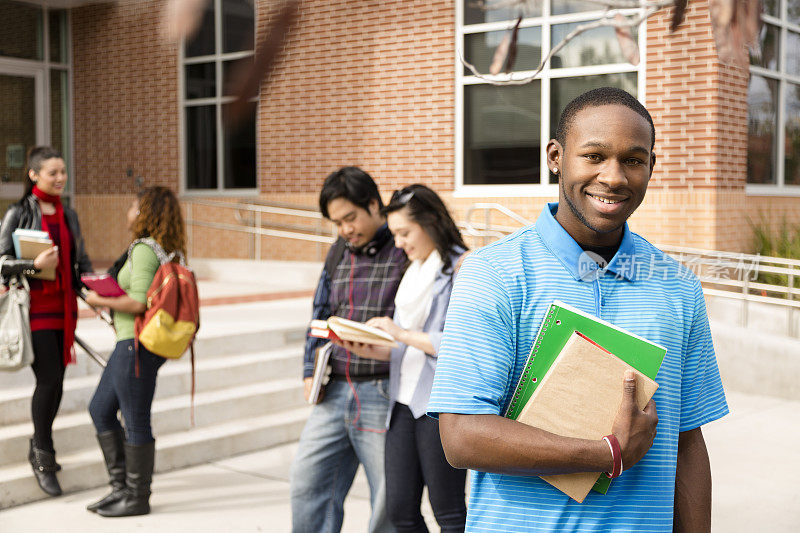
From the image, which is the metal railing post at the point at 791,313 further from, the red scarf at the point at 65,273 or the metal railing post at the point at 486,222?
the red scarf at the point at 65,273

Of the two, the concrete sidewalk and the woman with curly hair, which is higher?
the woman with curly hair

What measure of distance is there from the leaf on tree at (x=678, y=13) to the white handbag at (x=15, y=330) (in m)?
4.49

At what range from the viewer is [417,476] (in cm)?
317

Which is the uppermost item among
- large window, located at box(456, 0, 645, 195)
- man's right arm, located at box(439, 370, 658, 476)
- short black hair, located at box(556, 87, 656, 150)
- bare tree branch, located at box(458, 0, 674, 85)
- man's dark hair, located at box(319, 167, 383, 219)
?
large window, located at box(456, 0, 645, 195)

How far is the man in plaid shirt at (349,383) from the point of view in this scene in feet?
11.0

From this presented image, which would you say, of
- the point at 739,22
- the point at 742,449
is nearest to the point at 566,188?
the point at 739,22

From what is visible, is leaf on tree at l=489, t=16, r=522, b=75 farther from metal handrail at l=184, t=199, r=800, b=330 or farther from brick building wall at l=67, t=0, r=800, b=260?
metal handrail at l=184, t=199, r=800, b=330

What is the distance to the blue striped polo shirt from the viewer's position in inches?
57.7

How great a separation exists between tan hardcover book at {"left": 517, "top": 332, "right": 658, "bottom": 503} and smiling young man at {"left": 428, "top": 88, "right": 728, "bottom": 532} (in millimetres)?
29

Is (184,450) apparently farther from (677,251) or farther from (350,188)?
(677,251)

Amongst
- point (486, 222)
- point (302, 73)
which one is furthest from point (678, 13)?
point (486, 222)

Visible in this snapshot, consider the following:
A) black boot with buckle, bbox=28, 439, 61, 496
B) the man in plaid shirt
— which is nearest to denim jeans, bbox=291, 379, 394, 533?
the man in plaid shirt

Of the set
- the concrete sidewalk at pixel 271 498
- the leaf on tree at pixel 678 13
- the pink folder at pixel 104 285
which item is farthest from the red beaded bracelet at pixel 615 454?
the pink folder at pixel 104 285

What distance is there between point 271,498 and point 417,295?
237cm
